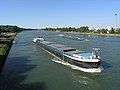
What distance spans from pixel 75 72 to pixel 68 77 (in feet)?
9.03

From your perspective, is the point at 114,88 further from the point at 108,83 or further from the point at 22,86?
the point at 22,86

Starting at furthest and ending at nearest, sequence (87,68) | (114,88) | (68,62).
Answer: (68,62) → (87,68) → (114,88)

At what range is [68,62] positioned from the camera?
36.8m

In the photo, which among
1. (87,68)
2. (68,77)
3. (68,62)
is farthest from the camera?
(68,62)

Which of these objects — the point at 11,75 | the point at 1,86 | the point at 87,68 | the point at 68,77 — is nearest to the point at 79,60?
the point at 87,68

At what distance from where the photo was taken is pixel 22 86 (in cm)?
2514

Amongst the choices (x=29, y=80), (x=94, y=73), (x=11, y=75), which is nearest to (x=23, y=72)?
(x=11, y=75)

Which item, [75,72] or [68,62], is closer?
[75,72]

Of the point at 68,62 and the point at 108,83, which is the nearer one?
the point at 108,83

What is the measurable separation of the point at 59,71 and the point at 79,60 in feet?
10.7

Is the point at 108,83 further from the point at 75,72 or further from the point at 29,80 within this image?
the point at 29,80

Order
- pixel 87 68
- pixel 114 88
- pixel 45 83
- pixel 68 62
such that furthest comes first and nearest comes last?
pixel 68 62 → pixel 87 68 → pixel 45 83 → pixel 114 88

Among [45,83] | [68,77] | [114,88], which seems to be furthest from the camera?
[68,77]

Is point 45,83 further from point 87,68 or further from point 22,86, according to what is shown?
point 87,68
